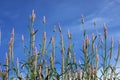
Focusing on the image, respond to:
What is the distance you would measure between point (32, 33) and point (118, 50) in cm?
111

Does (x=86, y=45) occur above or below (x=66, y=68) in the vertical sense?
above

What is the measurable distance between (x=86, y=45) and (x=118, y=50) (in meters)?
0.47

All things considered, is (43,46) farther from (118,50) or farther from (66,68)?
(118,50)

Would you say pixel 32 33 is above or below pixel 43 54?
above

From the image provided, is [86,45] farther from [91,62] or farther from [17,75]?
[17,75]

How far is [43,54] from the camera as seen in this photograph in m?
3.45

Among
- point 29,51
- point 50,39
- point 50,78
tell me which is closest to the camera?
Result: point 50,78

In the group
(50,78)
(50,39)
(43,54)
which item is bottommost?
(50,78)

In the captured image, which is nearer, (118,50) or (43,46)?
(43,46)

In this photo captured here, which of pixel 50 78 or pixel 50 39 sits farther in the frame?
pixel 50 39

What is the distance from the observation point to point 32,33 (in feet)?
11.4

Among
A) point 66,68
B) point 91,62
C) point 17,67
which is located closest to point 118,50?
point 91,62

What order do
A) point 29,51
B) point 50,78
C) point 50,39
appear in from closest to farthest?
point 50,78, point 29,51, point 50,39

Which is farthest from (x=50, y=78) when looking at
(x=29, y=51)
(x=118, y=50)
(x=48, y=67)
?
A: (x=118, y=50)
